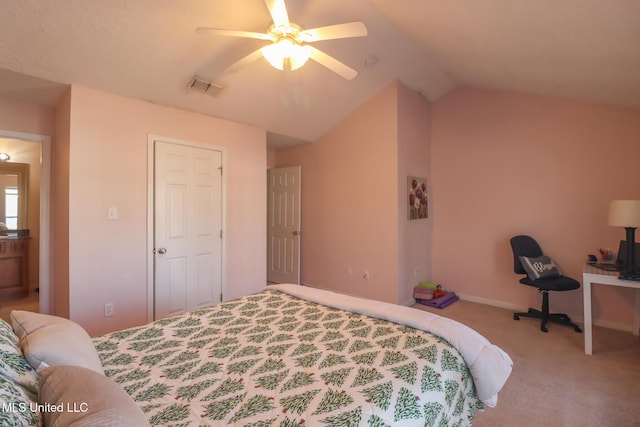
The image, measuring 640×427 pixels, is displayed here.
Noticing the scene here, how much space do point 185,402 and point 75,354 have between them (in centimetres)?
45

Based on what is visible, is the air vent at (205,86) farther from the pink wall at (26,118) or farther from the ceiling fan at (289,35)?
the pink wall at (26,118)

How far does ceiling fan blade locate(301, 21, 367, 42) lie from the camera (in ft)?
6.33

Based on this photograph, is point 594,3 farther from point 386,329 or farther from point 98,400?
point 98,400

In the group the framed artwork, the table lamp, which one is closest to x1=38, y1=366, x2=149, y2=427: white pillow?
the table lamp

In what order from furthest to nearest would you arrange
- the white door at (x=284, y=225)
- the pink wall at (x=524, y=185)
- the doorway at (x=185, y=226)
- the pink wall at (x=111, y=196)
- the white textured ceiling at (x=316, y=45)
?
the white door at (x=284, y=225) < the pink wall at (x=524, y=185) < the doorway at (x=185, y=226) < the pink wall at (x=111, y=196) < the white textured ceiling at (x=316, y=45)

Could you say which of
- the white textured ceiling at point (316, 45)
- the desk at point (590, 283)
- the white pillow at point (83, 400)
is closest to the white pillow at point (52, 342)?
the white pillow at point (83, 400)

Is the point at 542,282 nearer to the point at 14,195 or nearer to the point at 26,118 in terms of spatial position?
the point at 26,118

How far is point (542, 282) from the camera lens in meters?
3.22

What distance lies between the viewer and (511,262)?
393 cm

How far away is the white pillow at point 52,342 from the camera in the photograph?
1062 mm

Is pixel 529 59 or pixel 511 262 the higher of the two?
pixel 529 59

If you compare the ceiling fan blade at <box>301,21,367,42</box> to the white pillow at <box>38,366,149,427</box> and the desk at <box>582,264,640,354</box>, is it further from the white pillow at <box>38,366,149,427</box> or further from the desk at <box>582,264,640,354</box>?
the desk at <box>582,264,640,354</box>

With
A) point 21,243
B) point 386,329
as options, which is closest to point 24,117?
point 21,243

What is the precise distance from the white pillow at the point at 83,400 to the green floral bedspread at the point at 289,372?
0.23 m
